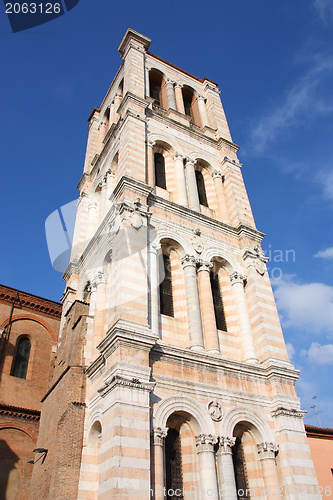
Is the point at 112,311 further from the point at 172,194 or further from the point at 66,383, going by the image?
the point at 172,194

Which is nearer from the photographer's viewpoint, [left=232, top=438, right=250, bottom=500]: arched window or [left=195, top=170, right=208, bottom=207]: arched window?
[left=232, top=438, right=250, bottom=500]: arched window

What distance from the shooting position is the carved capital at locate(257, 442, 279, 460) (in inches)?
499

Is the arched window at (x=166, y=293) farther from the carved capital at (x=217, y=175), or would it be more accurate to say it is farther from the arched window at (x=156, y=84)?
the arched window at (x=156, y=84)

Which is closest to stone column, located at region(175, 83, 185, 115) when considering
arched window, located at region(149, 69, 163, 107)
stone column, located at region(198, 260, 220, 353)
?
arched window, located at region(149, 69, 163, 107)

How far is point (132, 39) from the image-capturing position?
2448 cm

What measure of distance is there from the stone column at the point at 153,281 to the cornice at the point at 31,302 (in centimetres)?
904

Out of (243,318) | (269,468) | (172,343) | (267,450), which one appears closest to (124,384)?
(172,343)

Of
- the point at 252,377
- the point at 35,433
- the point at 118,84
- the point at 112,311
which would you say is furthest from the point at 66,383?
the point at 118,84

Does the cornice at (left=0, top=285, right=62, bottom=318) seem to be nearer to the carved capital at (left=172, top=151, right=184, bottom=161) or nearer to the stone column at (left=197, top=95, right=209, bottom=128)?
the carved capital at (left=172, top=151, right=184, bottom=161)

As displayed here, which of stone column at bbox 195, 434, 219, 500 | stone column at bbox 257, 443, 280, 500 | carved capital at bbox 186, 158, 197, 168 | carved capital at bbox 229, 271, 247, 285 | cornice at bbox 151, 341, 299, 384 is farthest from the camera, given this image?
carved capital at bbox 186, 158, 197, 168

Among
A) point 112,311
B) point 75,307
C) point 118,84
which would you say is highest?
point 118,84

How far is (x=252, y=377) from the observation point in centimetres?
1402

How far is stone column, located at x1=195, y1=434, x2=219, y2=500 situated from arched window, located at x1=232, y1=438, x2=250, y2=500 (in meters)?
1.48

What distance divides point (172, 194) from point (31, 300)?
927 centimetres
